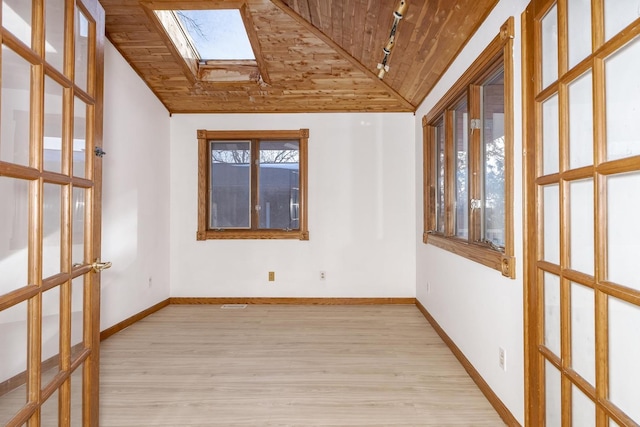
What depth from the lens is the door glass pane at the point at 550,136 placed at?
1320 mm

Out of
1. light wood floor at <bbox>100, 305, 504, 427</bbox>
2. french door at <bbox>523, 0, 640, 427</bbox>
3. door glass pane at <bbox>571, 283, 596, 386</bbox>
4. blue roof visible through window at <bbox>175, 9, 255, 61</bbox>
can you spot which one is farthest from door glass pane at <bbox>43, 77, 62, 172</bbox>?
blue roof visible through window at <bbox>175, 9, 255, 61</bbox>

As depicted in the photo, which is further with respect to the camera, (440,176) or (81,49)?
(440,176)

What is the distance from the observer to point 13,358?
1006mm

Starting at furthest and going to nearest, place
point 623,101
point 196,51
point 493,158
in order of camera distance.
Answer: point 196,51 → point 493,158 → point 623,101

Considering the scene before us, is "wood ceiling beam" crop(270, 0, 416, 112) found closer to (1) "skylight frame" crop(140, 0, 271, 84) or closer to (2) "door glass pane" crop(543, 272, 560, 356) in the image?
(1) "skylight frame" crop(140, 0, 271, 84)

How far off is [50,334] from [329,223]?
3065 mm

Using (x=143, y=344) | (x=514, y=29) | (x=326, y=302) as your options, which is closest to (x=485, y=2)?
(x=514, y=29)

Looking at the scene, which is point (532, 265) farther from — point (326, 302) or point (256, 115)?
point (256, 115)

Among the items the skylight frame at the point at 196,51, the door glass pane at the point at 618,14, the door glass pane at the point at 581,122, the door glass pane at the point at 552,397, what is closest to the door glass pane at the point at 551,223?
the door glass pane at the point at 581,122

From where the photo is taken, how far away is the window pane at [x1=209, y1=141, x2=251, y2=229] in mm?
4145

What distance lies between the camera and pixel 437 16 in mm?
2184

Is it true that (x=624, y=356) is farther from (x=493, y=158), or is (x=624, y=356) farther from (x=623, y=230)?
(x=493, y=158)

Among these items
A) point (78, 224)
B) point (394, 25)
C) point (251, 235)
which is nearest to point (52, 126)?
point (78, 224)

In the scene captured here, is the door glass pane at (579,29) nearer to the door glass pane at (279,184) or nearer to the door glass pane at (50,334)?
the door glass pane at (50,334)
